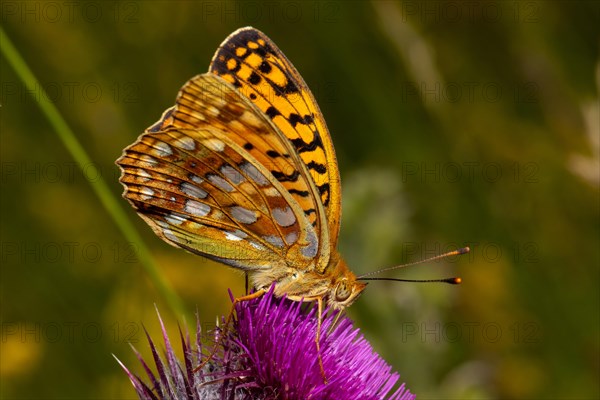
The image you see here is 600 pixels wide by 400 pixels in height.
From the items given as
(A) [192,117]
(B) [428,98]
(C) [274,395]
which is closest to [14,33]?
(B) [428,98]

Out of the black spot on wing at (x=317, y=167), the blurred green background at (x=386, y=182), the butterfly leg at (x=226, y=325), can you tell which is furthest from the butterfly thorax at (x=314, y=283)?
the blurred green background at (x=386, y=182)

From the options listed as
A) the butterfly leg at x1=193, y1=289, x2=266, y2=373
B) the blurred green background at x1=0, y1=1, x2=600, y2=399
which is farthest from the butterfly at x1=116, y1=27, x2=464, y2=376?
the blurred green background at x1=0, y1=1, x2=600, y2=399

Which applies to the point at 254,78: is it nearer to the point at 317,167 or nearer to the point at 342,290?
the point at 317,167

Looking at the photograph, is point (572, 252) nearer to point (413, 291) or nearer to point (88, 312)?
point (413, 291)

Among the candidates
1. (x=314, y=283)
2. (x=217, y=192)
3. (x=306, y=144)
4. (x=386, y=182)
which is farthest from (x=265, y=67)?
(x=386, y=182)

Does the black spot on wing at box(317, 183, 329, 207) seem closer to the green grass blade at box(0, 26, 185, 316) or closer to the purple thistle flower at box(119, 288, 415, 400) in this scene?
the purple thistle flower at box(119, 288, 415, 400)
